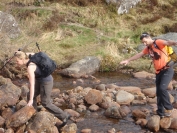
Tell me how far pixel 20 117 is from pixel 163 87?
3.15 meters

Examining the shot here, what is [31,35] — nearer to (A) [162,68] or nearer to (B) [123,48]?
(B) [123,48]

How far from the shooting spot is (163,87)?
6707 mm

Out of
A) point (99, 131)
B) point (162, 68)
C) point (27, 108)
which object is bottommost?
point (99, 131)

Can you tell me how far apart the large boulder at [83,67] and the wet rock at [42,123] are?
17.8 feet

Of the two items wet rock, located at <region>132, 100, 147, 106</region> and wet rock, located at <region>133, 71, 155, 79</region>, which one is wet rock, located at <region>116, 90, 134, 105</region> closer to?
wet rock, located at <region>132, 100, 147, 106</region>

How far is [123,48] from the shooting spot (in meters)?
14.7

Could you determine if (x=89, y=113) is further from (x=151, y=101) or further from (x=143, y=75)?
(x=143, y=75)

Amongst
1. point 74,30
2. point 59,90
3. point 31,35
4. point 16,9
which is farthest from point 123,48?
point 16,9

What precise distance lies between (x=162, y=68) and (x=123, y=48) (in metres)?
8.21

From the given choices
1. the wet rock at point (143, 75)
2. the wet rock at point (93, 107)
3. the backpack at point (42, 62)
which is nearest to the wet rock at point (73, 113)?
the wet rock at point (93, 107)

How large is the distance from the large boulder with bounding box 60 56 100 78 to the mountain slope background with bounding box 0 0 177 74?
1.27 feet

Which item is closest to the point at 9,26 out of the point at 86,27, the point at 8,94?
the point at 86,27

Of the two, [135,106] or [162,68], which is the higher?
[162,68]

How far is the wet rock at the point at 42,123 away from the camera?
608 centimetres
